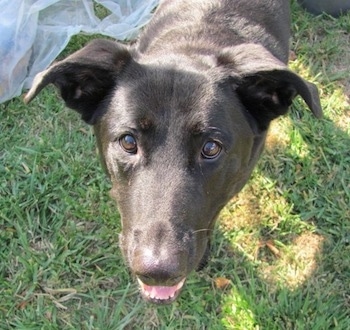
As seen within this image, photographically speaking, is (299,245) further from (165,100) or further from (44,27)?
(44,27)

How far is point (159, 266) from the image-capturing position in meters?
2.31

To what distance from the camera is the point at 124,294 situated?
3.45m

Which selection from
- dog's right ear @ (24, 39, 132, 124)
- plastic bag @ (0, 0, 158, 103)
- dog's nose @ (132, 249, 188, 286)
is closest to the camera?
dog's nose @ (132, 249, 188, 286)

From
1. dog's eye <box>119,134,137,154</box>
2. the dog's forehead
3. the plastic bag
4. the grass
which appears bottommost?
the grass

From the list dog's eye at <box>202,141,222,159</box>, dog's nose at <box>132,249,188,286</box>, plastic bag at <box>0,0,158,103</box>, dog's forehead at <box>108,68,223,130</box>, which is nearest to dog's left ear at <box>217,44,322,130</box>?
dog's forehead at <box>108,68,223,130</box>

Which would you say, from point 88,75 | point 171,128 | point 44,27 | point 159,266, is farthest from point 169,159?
point 44,27

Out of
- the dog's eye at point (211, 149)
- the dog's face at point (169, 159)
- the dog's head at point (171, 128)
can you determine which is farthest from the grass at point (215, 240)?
the dog's eye at point (211, 149)

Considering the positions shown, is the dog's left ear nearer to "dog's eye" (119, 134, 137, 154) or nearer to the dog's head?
the dog's head

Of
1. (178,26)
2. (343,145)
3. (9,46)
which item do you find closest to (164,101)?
(178,26)

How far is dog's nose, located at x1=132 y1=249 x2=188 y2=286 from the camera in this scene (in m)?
2.31

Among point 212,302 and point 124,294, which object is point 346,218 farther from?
point 124,294

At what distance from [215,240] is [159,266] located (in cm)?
138

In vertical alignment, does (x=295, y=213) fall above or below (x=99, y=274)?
above

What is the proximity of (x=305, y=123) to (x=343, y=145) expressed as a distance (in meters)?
0.29
